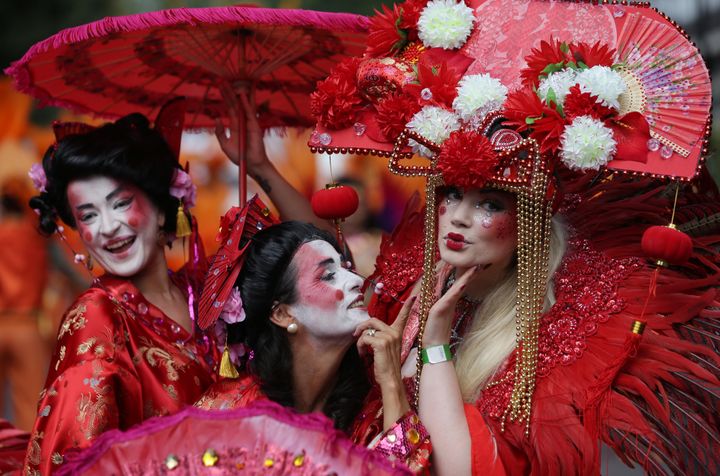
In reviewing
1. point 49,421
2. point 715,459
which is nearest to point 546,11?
point 715,459

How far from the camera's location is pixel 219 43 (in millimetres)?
4242

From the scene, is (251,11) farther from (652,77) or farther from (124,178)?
(652,77)

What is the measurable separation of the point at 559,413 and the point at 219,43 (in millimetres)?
2025

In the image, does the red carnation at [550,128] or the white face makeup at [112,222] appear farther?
the white face makeup at [112,222]

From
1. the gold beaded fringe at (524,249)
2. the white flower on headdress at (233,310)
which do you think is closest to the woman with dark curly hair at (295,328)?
the white flower on headdress at (233,310)

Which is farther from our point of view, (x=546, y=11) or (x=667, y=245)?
(x=546, y=11)

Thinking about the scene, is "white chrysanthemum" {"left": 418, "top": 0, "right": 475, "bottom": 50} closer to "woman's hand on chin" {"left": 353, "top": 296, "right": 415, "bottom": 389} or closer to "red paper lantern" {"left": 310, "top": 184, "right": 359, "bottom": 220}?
"red paper lantern" {"left": 310, "top": 184, "right": 359, "bottom": 220}

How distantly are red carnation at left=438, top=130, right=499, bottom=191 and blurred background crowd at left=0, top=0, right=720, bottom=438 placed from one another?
3021 mm

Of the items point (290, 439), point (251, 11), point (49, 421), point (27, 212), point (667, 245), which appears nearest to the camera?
point (290, 439)

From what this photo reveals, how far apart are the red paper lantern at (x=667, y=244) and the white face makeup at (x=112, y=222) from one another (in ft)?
6.04

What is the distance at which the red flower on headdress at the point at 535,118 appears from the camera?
3.23m

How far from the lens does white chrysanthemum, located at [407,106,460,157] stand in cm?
337

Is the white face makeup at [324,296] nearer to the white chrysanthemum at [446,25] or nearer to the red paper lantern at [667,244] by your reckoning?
the white chrysanthemum at [446,25]

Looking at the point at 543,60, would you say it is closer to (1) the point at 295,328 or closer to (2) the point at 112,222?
(1) the point at 295,328
